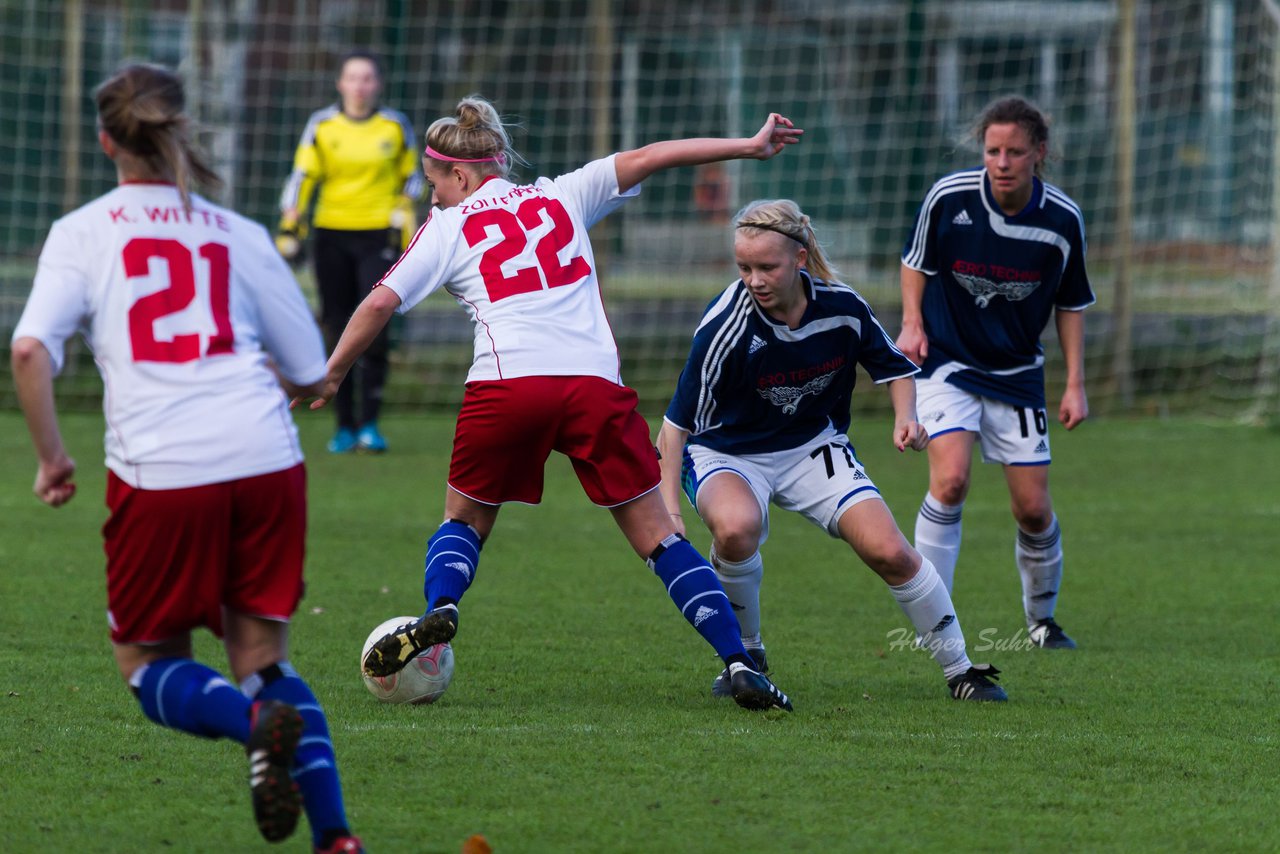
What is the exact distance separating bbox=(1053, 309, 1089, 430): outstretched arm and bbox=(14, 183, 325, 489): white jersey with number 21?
3.39 m

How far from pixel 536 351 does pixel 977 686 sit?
5.03 feet

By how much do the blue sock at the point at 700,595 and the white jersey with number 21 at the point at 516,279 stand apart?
494mm

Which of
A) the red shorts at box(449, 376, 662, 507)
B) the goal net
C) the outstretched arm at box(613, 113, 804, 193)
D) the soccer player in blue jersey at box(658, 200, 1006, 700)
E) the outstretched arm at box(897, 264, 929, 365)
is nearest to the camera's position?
the outstretched arm at box(613, 113, 804, 193)

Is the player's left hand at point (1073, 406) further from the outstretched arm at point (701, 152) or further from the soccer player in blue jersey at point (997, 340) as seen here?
the outstretched arm at point (701, 152)

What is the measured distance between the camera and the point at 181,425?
3061mm

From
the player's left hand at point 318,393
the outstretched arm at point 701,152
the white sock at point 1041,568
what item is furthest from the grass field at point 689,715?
the outstretched arm at point 701,152

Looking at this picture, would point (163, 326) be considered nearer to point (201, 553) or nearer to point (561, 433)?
point (201, 553)

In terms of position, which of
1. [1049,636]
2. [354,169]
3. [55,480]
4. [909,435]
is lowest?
[1049,636]

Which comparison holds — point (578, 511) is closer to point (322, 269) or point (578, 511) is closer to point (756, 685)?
point (322, 269)

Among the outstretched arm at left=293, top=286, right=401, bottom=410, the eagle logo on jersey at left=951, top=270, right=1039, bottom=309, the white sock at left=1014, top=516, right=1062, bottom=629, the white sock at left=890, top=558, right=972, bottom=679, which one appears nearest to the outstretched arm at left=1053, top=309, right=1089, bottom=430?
the eagle logo on jersey at left=951, top=270, right=1039, bottom=309

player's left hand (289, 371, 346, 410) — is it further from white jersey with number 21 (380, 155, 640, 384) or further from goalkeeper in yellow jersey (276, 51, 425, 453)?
goalkeeper in yellow jersey (276, 51, 425, 453)

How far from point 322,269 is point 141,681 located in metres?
7.32

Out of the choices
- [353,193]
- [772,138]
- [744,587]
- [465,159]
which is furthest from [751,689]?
[353,193]

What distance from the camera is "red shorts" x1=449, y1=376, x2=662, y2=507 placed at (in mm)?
4539
